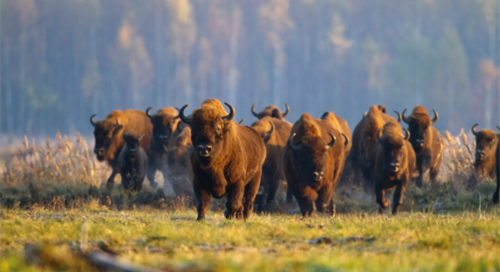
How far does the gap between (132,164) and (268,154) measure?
3.44 meters

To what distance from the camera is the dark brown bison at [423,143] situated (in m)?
21.5

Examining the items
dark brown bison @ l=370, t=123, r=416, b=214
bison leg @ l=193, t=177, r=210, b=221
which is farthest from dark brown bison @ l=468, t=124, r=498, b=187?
bison leg @ l=193, t=177, r=210, b=221

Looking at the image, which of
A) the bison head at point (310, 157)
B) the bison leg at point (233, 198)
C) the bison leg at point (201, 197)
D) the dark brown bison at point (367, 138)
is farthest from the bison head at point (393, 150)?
the bison leg at point (201, 197)

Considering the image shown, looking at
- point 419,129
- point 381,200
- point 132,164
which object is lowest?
point 381,200

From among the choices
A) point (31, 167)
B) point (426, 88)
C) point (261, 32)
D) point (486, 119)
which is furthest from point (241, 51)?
point (31, 167)

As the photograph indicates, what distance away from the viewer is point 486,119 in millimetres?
88062

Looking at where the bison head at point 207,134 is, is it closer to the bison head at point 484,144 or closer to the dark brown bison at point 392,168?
the dark brown bison at point 392,168

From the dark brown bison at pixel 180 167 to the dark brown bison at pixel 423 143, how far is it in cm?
591

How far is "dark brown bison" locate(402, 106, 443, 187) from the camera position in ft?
70.5

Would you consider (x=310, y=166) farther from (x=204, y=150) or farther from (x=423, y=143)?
(x=423, y=143)

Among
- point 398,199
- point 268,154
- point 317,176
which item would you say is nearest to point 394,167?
point 398,199

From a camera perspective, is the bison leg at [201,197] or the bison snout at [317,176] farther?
the bison snout at [317,176]

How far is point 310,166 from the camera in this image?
1614 centimetres

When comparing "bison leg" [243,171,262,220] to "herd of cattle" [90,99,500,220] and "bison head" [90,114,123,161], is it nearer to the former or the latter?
"herd of cattle" [90,99,500,220]
